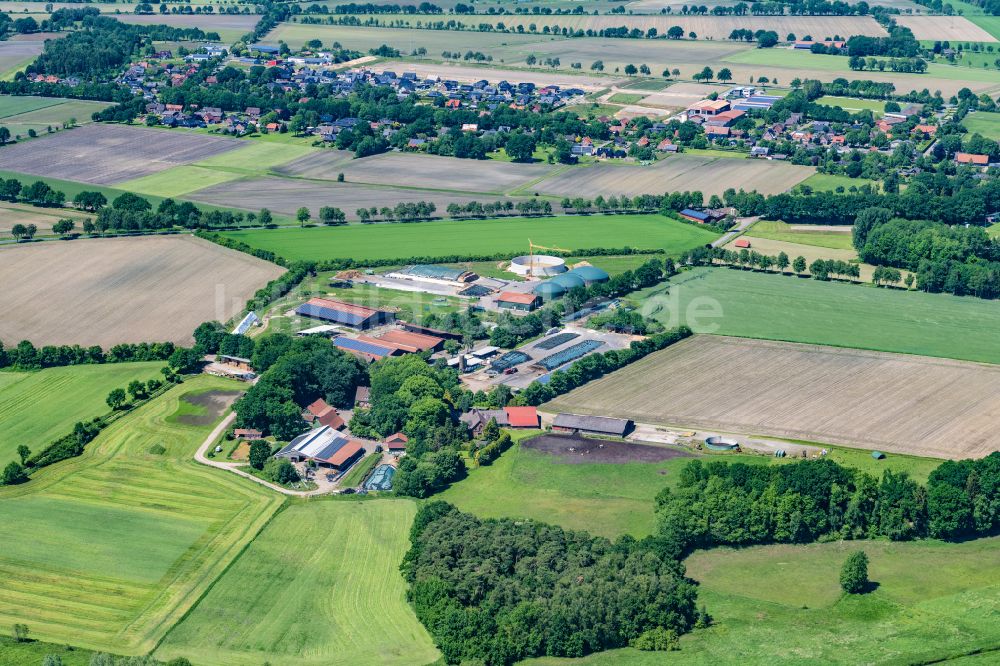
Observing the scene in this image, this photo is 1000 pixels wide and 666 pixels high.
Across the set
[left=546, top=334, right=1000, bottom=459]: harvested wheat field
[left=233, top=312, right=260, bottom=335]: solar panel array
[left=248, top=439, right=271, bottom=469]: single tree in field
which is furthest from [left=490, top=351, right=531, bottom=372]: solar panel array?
[left=233, top=312, right=260, bottom=335]: solar panel array

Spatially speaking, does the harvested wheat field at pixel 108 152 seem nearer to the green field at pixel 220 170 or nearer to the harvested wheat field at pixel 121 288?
the green field at pixel 220 170

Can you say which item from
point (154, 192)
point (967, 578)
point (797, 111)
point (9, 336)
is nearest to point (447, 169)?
point (154, 192)

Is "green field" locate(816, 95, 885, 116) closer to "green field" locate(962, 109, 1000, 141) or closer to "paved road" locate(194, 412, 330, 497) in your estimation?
"green field" locate(962, 109, 1000, 141)

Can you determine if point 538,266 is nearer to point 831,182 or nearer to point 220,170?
point 831,182

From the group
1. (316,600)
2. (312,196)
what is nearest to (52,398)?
(316,600)

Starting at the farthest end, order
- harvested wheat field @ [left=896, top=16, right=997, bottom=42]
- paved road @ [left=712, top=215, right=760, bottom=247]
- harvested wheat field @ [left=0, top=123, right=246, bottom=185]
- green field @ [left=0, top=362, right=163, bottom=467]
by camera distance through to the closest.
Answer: harvested wheat field @ [left=896, top=16, right=997, bottom=42], harvested wheat field @ [left=0, top=123, right=246, bottom=185], paved road @ [left=712, top=215, right=760, bottom=247], green field @ [left=0, top=362, right=163, bottom=467]

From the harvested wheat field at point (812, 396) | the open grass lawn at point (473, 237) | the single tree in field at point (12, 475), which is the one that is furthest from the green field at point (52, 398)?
the harvested wheat field at point (812, 396)

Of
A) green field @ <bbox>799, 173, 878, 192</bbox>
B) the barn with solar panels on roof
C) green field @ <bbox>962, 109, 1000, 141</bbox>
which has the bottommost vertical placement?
the barn with solar panels on roof
